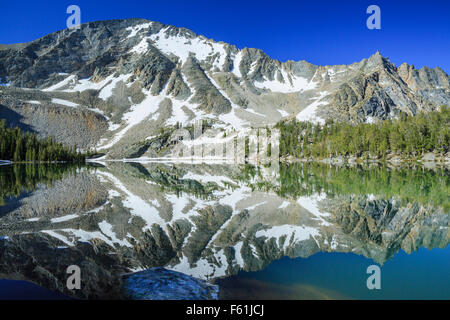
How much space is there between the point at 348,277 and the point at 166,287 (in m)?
4.76

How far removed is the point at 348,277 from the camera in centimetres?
786

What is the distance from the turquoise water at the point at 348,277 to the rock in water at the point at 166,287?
2.13ft

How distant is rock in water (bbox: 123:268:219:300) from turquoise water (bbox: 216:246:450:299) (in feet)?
2.13

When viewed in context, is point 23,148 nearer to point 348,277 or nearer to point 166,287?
point 166,287

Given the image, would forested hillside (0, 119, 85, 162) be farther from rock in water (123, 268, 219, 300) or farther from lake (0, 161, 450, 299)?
rock in water (123, 268, 219, 300)

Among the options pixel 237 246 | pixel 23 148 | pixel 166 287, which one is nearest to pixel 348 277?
pixel 237 246

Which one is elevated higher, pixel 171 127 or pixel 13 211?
pixel 171 127

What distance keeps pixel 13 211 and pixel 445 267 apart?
18471 millimetres

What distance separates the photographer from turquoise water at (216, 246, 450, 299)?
6.87 m
